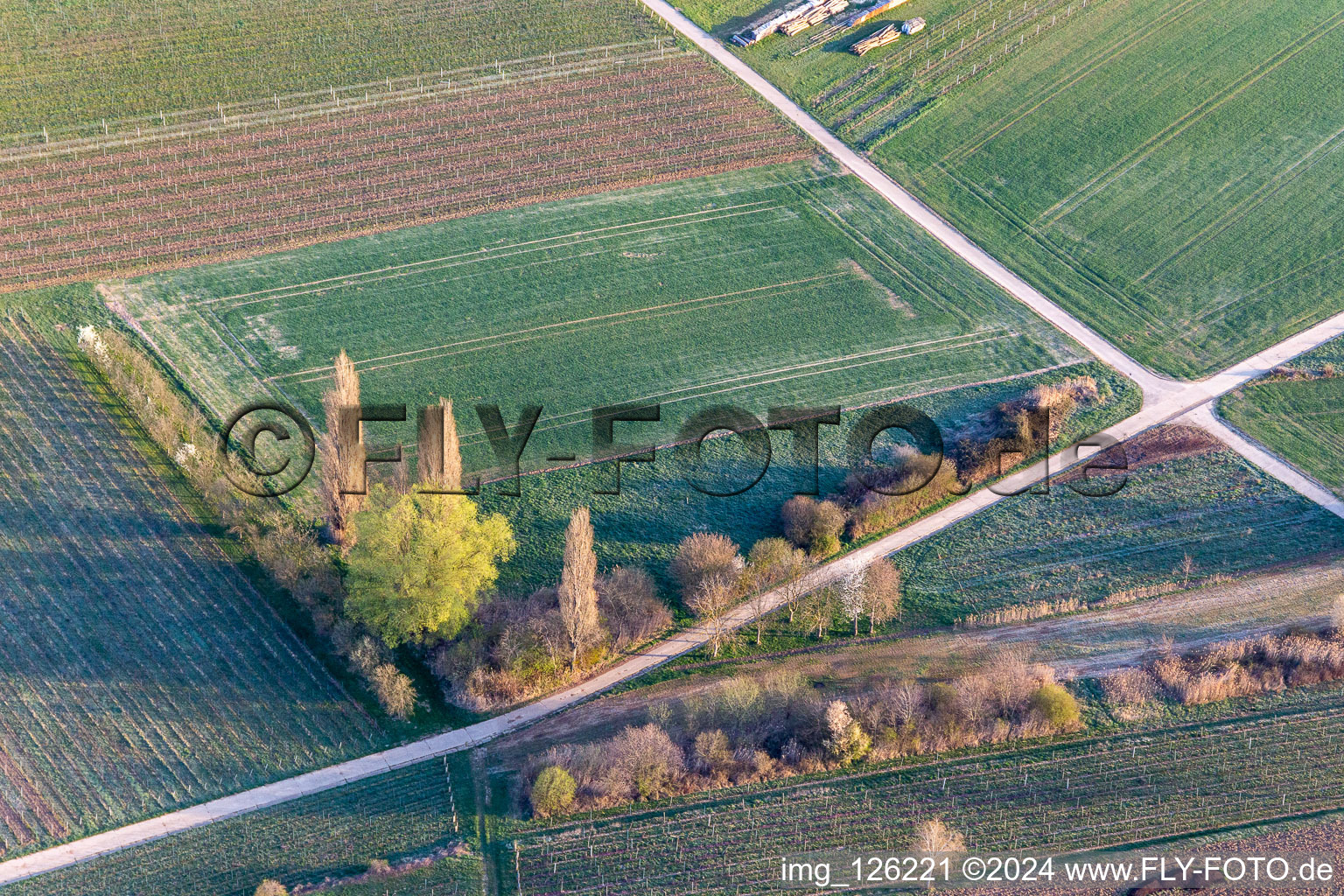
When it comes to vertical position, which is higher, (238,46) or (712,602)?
(238,46)

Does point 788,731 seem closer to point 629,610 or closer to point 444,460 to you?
point 629,610

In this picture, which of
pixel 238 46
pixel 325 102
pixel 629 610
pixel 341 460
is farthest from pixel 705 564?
pixel 238 46

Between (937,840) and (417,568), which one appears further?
(417,568)

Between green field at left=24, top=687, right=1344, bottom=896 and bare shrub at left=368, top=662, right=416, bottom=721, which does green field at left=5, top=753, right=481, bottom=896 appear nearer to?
green field at left=24, top=687, right=1344, bottom=896

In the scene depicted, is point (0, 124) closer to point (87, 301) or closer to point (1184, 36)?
point (87, 301)

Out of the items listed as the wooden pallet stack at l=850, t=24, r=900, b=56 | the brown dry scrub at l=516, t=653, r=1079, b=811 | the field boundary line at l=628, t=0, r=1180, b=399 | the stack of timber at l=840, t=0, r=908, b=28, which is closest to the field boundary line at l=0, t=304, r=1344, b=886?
the brown dry scrub at l=516, t=653, r=1079, b=811

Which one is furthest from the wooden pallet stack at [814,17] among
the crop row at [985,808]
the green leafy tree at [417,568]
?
the crop row at [985,808]

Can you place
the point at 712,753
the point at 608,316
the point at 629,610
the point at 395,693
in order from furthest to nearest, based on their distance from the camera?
the point at 608,316 < the point at 629,610 < the point at 395,693 < the point at 712,753

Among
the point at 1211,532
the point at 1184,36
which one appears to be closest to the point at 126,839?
the point at 1211,532
